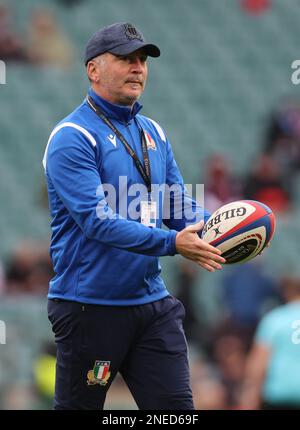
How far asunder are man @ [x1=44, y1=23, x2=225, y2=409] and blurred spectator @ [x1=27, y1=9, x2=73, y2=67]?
7.88 m

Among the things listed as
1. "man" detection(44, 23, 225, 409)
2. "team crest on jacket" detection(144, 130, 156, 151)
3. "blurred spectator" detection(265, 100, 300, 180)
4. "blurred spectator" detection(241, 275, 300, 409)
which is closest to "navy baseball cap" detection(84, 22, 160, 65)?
"man" detection(44, 23, 225, 409)

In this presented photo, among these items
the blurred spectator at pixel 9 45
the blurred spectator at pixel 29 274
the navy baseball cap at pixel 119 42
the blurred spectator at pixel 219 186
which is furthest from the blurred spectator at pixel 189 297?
the navy baseball cap at pixel 119 42

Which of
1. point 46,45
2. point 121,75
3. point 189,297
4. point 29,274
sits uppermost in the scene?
point 46,45

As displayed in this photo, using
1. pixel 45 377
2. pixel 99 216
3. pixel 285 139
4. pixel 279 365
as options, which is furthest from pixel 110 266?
pixel 285 139

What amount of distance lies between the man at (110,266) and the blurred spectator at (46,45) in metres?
7.88

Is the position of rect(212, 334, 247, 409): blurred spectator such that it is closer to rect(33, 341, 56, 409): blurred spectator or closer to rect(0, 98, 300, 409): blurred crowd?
rect(0, 98, 300, 409): blurred crowd

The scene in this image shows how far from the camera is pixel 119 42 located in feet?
16.6

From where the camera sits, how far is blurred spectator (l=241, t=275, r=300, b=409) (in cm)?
709

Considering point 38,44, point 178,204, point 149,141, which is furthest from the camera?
point 38,44

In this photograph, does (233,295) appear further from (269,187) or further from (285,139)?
(285,139)

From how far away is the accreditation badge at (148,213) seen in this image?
5.13 m

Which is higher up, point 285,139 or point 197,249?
point 285,139

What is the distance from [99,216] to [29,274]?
18.9ft

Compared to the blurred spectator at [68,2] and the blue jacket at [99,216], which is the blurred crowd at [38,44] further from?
the blue jacket at [99,216]
